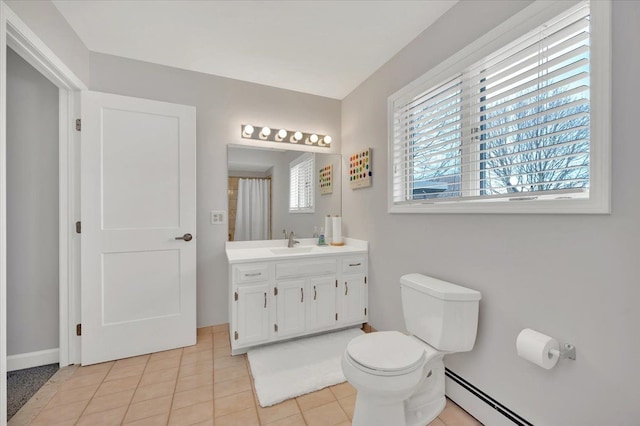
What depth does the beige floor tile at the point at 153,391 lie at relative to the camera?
1637 mm

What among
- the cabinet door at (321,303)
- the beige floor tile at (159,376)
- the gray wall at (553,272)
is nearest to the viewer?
the gray wall at (553,272)

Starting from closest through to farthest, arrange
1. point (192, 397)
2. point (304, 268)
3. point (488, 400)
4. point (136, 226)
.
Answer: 1. point (488, 400)
2. point (192, 397)
3. point (136, 226)
4. point (304, 268)

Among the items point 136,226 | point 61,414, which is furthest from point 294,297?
point 61,414

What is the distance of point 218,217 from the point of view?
247cm

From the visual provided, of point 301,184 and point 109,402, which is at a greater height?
point 301,184

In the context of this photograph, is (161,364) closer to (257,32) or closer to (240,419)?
(240,419)

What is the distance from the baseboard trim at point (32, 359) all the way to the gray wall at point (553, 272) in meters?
2.66

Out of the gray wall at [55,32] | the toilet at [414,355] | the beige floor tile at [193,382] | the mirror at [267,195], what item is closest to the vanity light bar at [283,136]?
the mirror at [267,195]

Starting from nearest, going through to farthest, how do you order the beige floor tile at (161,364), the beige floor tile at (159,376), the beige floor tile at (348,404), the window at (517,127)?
the window at (517,127), the beige floor tile at (348,404), the beige floor tile at (159,376), the beige floor tile at (161,364)

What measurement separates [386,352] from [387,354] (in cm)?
2

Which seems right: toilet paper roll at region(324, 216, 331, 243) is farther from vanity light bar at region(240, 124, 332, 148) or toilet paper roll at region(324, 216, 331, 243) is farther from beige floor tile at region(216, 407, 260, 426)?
beige floor tile at region(216, 407, 260, 426)

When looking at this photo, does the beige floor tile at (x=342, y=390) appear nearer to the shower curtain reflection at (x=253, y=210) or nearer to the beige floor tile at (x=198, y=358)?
the beige floor tile at (x=198, y=358)

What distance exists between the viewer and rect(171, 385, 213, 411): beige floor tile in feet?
5.18

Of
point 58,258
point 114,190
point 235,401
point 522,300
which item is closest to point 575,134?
point 522,300
